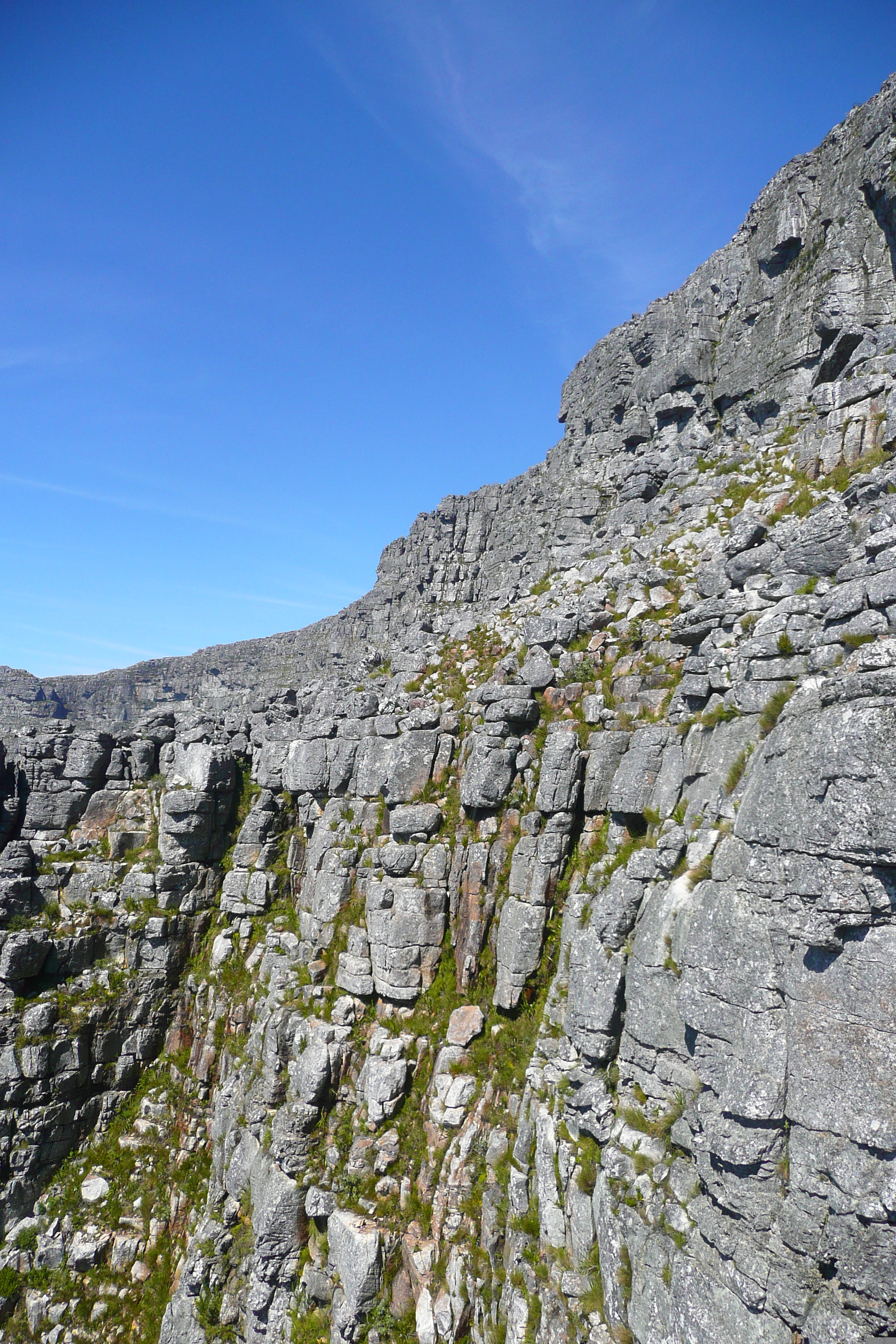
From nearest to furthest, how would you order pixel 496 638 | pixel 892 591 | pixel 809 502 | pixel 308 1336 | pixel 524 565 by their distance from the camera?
pixel 892 591, pixel 308 1336, pixel 809 502, pixel 496 638, pixel 524 565

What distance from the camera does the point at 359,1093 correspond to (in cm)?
1462

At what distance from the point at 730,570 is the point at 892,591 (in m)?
4.59

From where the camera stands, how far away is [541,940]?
12844 millimetres

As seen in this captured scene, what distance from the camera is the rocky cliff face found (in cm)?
682

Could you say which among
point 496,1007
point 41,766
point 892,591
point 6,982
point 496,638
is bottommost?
point 6,982

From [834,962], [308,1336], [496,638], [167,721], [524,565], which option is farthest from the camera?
[524,565]

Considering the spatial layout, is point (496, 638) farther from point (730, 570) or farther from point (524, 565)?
point (524, 565)

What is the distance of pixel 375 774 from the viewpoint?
1831 centimetres

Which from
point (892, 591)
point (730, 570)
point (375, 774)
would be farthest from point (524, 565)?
point (892, 591)

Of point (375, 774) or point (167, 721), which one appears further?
point (167, 721)

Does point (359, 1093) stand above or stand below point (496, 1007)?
below

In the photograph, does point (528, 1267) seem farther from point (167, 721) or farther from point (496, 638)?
point (167, 721)

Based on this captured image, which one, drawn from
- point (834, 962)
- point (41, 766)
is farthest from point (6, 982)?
point (834, 962)

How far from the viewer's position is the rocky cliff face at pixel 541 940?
682 centimetres
